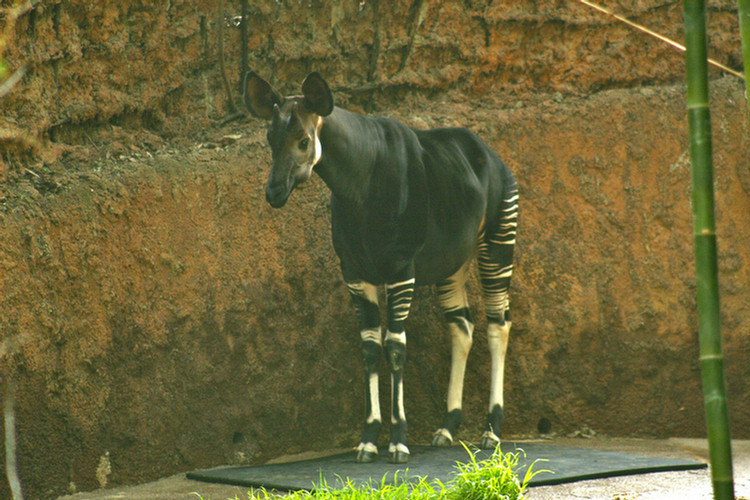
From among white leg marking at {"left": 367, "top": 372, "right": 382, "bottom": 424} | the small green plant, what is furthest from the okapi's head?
the small green plant

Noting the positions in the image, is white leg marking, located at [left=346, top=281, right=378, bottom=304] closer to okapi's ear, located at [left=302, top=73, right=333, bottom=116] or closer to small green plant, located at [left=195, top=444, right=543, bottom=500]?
okapi's ear, located at [left=302, top=73, right=333, bottom=116]

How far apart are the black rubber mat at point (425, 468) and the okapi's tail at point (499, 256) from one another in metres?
0.80

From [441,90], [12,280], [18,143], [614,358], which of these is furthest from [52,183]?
[614,358]

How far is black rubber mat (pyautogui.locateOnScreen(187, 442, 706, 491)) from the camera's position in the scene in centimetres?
361

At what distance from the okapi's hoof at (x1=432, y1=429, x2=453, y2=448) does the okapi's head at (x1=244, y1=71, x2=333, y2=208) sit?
5.11 ft

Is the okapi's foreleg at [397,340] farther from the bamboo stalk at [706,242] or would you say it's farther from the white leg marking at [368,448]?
the bamboo stalk at [706,242]

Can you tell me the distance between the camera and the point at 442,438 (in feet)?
14.7

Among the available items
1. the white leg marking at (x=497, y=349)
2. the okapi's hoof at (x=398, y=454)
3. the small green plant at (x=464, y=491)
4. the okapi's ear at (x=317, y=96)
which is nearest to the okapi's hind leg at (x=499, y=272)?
the white leg marking at (x=497, y=349)

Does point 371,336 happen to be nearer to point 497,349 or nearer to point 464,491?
point 497,349

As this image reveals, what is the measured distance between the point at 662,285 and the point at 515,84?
153 centimetres

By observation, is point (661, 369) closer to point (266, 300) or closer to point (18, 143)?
point (266, 300)

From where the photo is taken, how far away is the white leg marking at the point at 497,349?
183 inches

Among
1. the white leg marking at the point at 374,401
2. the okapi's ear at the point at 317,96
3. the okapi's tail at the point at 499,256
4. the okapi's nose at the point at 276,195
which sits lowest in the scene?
the white leg marking at the point at 374,401

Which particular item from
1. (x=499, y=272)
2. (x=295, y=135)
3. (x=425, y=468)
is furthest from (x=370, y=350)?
(x=295, y=135)
